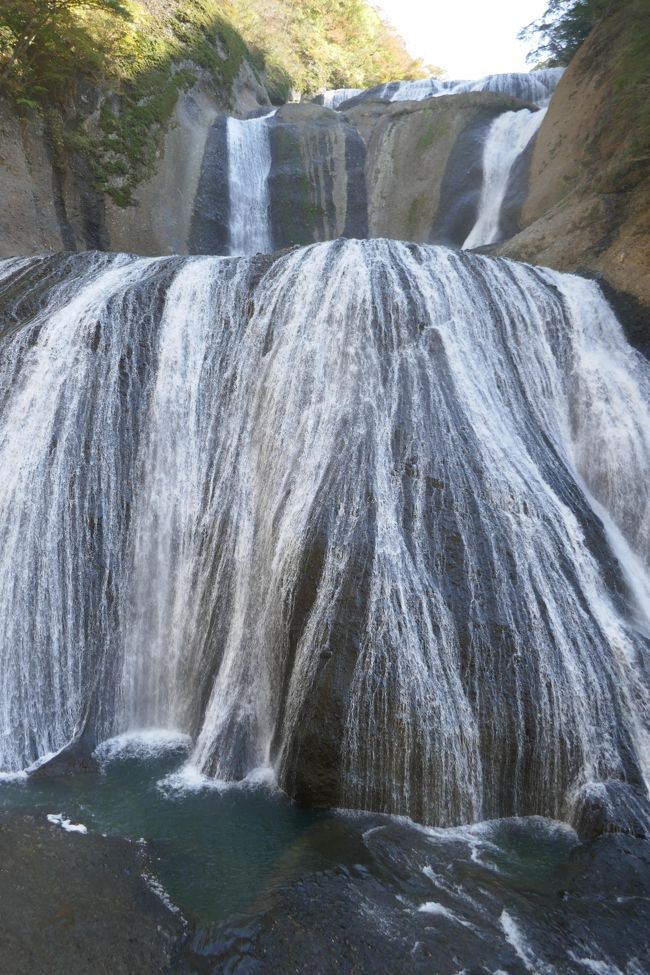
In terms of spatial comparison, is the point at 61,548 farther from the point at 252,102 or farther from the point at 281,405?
the point at 252,102

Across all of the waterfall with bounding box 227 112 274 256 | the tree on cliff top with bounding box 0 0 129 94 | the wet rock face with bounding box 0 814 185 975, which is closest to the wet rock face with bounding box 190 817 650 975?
the wet rock face with bounding box 0 814 185 975

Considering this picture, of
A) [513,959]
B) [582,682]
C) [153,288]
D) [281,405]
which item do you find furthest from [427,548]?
[153,288]

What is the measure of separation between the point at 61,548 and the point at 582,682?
5553 mm

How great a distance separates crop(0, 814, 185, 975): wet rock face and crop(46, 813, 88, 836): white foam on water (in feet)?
0.56

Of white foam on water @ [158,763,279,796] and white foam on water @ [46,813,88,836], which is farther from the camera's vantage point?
white foam on water @ [158,763,279,796]

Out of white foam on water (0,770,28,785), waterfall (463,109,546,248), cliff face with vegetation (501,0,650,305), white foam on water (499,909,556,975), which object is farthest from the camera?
waterfall (463,109,546,248)

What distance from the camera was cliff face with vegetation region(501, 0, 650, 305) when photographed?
10266mm

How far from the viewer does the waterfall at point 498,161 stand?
15.3 m

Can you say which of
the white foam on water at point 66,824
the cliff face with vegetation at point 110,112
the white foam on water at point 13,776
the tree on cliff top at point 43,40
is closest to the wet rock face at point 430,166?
the cliff face with vegetation at point 110,112

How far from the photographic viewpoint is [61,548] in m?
7.21

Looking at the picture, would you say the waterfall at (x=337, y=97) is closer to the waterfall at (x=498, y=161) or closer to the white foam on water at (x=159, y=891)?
the waterfall at (x=498, y=161)

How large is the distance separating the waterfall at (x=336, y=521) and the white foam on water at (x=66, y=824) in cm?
134

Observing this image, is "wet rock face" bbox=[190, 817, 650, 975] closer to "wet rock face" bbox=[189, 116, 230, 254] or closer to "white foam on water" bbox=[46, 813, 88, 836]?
"white foam on water" bbox=[46, 813, 88, 836]

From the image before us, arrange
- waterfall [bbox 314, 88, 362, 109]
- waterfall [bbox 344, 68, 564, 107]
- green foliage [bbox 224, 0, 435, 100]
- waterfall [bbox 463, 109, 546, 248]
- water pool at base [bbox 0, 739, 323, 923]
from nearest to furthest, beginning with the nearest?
water pool at base [bbox 0, 739, 323, 923] < waterfall [bbox 463, 109, 546, 248] < waterfall [bbox 344, 68, 564, 107] < waterfall [bbox 314, 88, 362, 109] < green foliage [bbox 224, 0, 435, 100]
